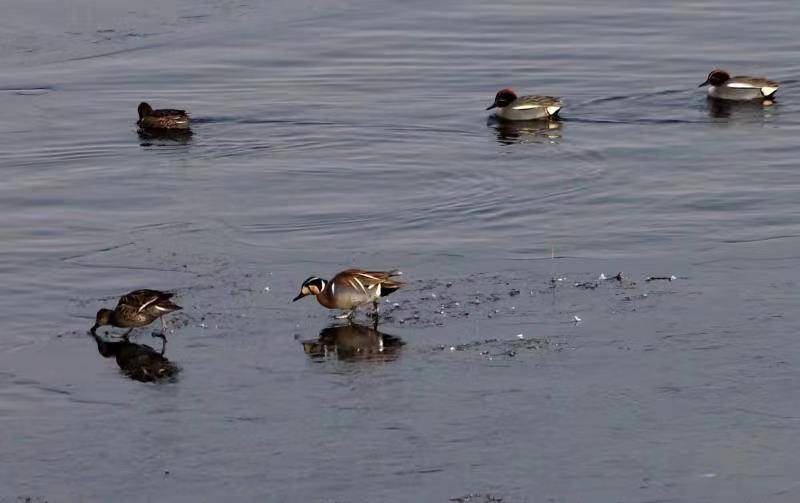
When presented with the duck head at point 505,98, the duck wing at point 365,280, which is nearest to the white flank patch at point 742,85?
the duck head at point 505,98

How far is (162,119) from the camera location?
24.8m

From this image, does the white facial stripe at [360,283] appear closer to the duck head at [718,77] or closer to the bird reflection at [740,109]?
the bird reflection at [740,109]

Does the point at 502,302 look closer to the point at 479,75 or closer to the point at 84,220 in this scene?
the point at 84,220

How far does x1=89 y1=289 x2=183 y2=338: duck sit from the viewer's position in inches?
622

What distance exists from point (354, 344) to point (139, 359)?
2044 mm

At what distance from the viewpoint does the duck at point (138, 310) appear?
15.8 m

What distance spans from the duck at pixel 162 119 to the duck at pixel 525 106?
505 centimetres

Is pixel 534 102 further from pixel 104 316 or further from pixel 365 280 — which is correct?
pixel 104 316

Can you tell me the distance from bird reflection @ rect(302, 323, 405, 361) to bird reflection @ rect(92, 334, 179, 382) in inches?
52.8

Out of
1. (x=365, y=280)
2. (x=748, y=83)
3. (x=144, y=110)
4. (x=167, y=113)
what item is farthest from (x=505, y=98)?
(x=365, y=280)

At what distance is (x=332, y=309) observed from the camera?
16781 mm

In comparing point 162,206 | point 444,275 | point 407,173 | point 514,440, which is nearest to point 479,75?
point 407,173

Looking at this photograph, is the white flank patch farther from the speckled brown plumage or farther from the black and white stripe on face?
the black and white stripe on face

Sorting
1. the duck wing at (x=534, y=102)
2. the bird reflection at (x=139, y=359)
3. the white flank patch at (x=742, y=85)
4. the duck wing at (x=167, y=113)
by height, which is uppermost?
the duck wing at (x=167, y=113)
